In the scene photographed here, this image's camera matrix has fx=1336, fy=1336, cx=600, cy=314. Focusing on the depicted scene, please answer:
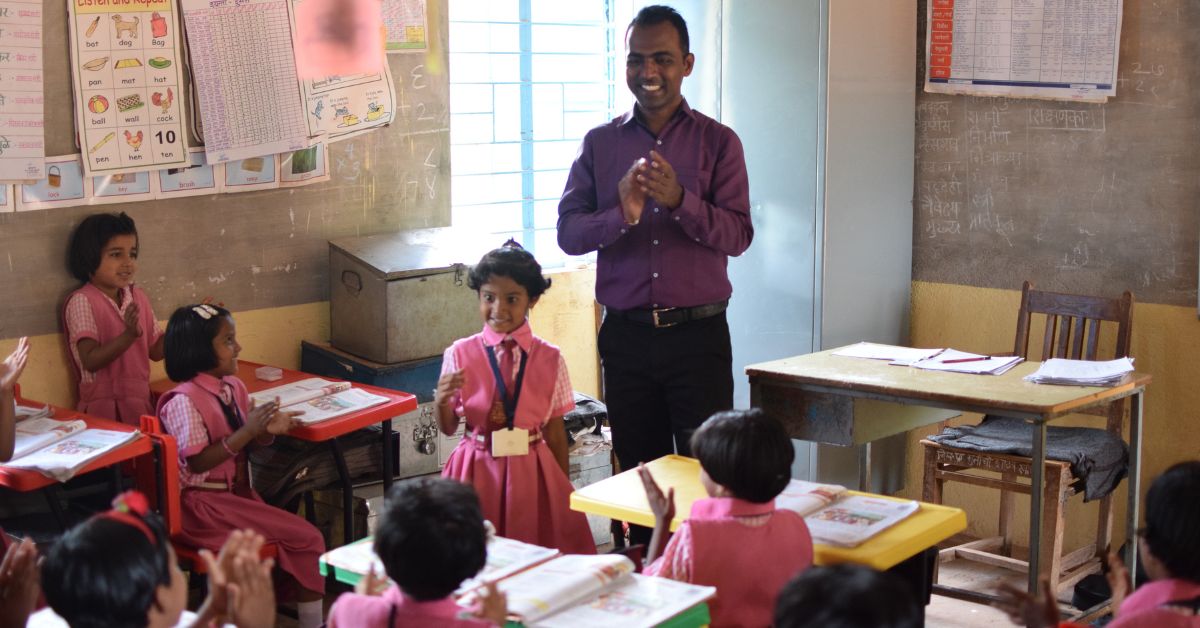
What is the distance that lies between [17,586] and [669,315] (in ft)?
6.48

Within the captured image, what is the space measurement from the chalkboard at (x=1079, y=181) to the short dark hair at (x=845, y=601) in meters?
3.39

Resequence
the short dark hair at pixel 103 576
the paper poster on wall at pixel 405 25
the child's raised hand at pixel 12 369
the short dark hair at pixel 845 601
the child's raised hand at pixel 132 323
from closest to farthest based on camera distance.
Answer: the short dark hair at pixel 845 601 < the short dark hair at pixel 103 576 < the child's raised hand at pixel 12 369 < the child's raised hand at pixel 132 323 < the paper poster on wall at pixel 405 25

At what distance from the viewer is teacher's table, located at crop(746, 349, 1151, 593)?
374 cm

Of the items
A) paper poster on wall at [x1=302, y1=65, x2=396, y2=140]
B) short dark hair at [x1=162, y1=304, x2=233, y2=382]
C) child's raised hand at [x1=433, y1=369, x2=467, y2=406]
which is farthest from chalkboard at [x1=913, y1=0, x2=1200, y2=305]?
short dark hair at [x1=162, y1=304, x2=233, y2=382]

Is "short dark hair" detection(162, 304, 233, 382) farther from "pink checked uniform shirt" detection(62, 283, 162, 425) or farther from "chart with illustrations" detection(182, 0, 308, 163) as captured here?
"chart with illustrations" detection(182, 0, 308, 163)

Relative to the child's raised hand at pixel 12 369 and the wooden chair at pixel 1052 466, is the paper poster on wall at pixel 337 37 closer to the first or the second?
the child's raised hand at pixel 12 369

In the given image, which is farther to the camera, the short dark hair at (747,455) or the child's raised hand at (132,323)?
the child's raised hand at (132,323)

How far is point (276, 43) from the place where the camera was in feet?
14.8

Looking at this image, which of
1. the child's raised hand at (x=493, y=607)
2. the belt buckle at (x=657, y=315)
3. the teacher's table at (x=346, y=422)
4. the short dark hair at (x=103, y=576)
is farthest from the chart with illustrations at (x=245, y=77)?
the child's raised hand at (x=493, y=607)

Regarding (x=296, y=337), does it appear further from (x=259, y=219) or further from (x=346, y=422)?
(x=346, y=422)

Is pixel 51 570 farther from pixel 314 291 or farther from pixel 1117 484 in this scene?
pixel 1117 484

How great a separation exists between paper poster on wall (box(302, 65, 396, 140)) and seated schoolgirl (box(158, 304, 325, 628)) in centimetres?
108

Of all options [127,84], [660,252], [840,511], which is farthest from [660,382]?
[127,84]

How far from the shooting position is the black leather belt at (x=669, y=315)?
3859 mm
